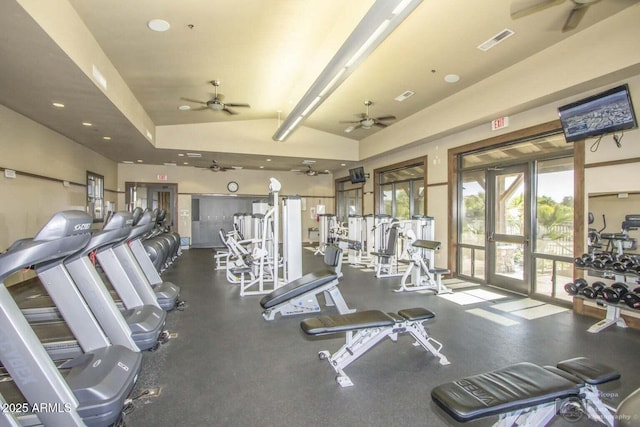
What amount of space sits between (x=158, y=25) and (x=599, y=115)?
537 cm

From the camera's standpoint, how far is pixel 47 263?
6.79 feet

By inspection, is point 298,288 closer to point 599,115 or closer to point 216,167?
point 599,115

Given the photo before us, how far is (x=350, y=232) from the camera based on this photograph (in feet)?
27.2

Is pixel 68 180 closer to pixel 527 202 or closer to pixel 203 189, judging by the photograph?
pixel 203 189

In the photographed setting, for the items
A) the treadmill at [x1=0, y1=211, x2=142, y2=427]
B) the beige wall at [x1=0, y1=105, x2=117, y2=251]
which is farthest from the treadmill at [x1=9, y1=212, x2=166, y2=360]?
the beige wall at [x1=0, y1=105, x2=117, y2=251]

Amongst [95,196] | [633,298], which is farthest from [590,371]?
[95,196]

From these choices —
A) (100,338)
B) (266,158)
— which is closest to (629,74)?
(100,338)

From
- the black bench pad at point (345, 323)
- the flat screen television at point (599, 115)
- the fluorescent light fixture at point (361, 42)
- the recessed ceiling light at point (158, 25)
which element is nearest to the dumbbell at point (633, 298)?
the flat screen television at point (599, 115)

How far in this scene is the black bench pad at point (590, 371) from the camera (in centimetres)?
167

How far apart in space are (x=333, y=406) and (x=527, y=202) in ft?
15.2

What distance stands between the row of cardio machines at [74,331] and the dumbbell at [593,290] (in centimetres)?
466

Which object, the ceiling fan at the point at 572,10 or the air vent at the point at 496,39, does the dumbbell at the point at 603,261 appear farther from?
the air vent at the point at 496,39

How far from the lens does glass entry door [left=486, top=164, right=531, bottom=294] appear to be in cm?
531

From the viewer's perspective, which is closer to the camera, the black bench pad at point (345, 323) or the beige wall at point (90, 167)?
the black bench pad at point (345, 323)
